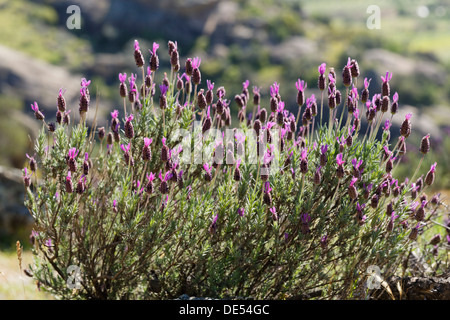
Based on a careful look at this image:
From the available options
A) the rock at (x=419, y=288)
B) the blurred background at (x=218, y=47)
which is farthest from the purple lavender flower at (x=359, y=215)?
the blurred background at (x=218, y=47)

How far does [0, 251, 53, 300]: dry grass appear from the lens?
3430 mm

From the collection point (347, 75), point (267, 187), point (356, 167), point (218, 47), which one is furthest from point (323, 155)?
point (218, 47)

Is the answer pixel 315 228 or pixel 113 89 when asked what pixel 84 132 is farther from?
pixel 113 89

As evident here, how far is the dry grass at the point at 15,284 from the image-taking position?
3.43 m

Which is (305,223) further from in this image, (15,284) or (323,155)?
(15,284)

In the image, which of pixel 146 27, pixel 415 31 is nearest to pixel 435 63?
pixel 415 31

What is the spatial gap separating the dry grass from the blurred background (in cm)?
1539

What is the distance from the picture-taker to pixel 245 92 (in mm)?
2703

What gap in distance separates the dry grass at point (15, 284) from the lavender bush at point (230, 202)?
68cm

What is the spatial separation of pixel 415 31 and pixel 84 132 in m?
43.6

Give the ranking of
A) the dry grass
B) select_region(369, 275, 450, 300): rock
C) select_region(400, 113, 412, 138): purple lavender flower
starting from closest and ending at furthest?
select_region(400, 113, 412, 138): purple lavender flower, select_region(369, 275, 450, 300): rock, the dry grass

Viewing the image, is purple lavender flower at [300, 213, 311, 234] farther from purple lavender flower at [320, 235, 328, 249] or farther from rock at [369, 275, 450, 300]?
rock at [369, 275, 450, 300]

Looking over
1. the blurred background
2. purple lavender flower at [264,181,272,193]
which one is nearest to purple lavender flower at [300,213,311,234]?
purple lavender flower at [264,181,272,193]

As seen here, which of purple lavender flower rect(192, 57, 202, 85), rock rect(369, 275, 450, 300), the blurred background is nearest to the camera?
purple lavender flower rect(192, 57, 202, 85)
